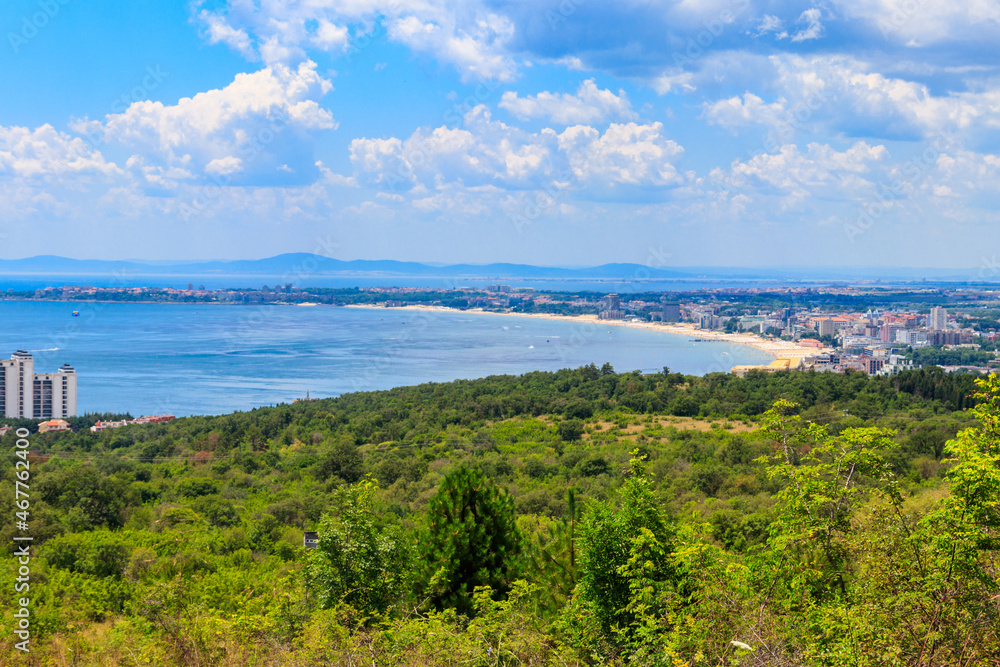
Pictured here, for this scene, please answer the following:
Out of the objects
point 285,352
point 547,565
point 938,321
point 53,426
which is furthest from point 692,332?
point 547,565

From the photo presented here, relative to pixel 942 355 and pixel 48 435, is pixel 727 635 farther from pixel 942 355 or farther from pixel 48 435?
pixel 942 355

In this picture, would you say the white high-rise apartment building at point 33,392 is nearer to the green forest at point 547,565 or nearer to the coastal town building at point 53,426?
the coastal town building at point 53,426

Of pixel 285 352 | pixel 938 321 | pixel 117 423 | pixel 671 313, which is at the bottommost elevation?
pixel 117 423

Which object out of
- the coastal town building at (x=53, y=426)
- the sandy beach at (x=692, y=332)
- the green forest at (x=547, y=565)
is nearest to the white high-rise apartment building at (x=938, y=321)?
the sandy beach at (x=692, y=332)

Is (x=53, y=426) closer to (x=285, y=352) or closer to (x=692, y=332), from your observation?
(x=285, y=352)

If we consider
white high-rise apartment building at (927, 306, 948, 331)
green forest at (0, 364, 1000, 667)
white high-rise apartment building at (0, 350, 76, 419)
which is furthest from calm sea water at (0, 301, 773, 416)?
green forest at (0, 364, 1000, 667)

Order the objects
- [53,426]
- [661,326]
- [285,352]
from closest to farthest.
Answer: [53,426]
[285,352]
[661,326]

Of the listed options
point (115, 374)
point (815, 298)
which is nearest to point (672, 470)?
point (115, 374)
